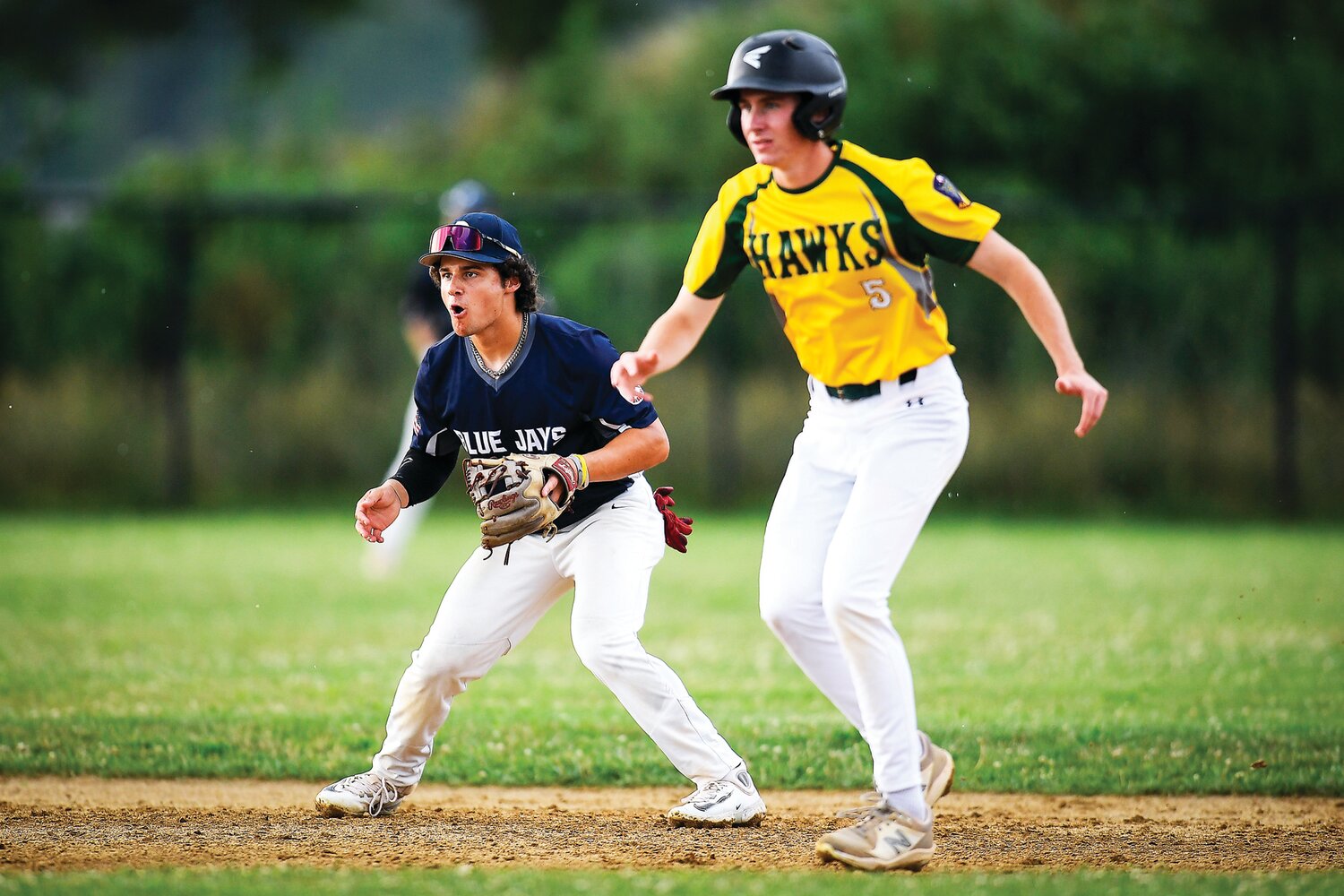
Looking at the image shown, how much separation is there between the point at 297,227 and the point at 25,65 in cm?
1862

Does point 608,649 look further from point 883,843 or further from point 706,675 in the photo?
point 706,675

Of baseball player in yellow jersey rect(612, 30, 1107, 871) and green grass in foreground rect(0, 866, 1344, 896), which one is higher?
baseball player in yellow jersey rect(612, 30, 1107, 871)

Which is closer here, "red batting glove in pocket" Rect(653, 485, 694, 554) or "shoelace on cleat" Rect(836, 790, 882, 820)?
"shoelace on cleat" Rect(836, 790, 882, 820)

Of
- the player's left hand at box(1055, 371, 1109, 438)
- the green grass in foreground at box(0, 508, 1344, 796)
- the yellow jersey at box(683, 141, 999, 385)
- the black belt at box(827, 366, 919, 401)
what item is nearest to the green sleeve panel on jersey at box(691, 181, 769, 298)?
the yellow jersey at box(683, 141, 999, 385)

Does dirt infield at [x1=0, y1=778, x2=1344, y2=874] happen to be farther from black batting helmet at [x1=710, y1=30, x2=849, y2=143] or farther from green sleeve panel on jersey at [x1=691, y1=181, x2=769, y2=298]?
black batting helmet at [x1=710, y1=30, x2=849, y2=143]

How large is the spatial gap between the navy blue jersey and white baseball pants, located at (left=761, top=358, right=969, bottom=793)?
2.07 ft

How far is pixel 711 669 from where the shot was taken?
26.1ft

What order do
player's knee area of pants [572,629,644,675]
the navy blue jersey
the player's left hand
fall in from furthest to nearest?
the navy blue jersey, player's knee area of pants [572,629,644,675], the player's left hand

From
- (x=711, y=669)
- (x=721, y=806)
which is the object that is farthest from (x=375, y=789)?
(x=711, y=669)

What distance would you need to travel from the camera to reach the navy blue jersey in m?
4.93

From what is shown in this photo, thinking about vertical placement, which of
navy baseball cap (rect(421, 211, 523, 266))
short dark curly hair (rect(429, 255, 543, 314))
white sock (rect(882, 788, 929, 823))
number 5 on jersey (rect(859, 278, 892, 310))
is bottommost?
white sock (rect(882, 788, 929, 823))

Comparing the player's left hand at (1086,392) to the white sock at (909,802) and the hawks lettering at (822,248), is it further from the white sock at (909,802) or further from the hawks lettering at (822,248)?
the white sock at (909,802)

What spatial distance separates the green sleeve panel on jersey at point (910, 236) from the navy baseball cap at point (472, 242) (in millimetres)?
1169

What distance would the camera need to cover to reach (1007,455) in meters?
16.3
